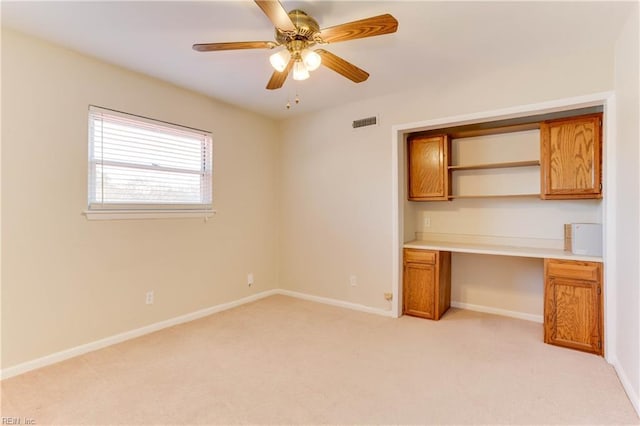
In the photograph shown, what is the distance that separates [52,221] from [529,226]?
4.38m

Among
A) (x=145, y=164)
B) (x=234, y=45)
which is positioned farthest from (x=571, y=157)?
(x=145, y=164)

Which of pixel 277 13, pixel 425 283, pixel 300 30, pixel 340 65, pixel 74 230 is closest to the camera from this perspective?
pixel 277 13

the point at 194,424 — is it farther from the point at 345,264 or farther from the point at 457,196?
the point at 457,196

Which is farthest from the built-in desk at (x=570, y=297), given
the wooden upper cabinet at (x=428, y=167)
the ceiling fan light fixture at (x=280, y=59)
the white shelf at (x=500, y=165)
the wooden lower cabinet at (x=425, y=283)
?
the ceiling fan light fixture at (x=280, y=59)

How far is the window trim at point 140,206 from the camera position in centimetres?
275

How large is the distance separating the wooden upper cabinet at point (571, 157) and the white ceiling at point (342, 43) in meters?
0.65

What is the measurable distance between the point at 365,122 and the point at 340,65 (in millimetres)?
1579

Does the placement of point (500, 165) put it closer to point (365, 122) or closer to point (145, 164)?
point (365, 122)

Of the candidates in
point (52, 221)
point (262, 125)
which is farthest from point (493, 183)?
point (52, 221)

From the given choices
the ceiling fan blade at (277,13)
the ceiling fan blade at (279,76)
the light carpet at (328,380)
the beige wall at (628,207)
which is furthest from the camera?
the ceiling fan blade at (279,76)

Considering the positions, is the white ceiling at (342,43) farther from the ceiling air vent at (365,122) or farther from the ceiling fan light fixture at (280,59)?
the ceiling air vent at (365,122)

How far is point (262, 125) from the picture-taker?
434 centimetres

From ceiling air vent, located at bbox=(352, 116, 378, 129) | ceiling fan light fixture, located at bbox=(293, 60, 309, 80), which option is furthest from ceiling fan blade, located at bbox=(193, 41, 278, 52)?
ceiling air vent, located at bbox=(352, 116, 378, 129)

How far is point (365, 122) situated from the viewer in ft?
12.3
